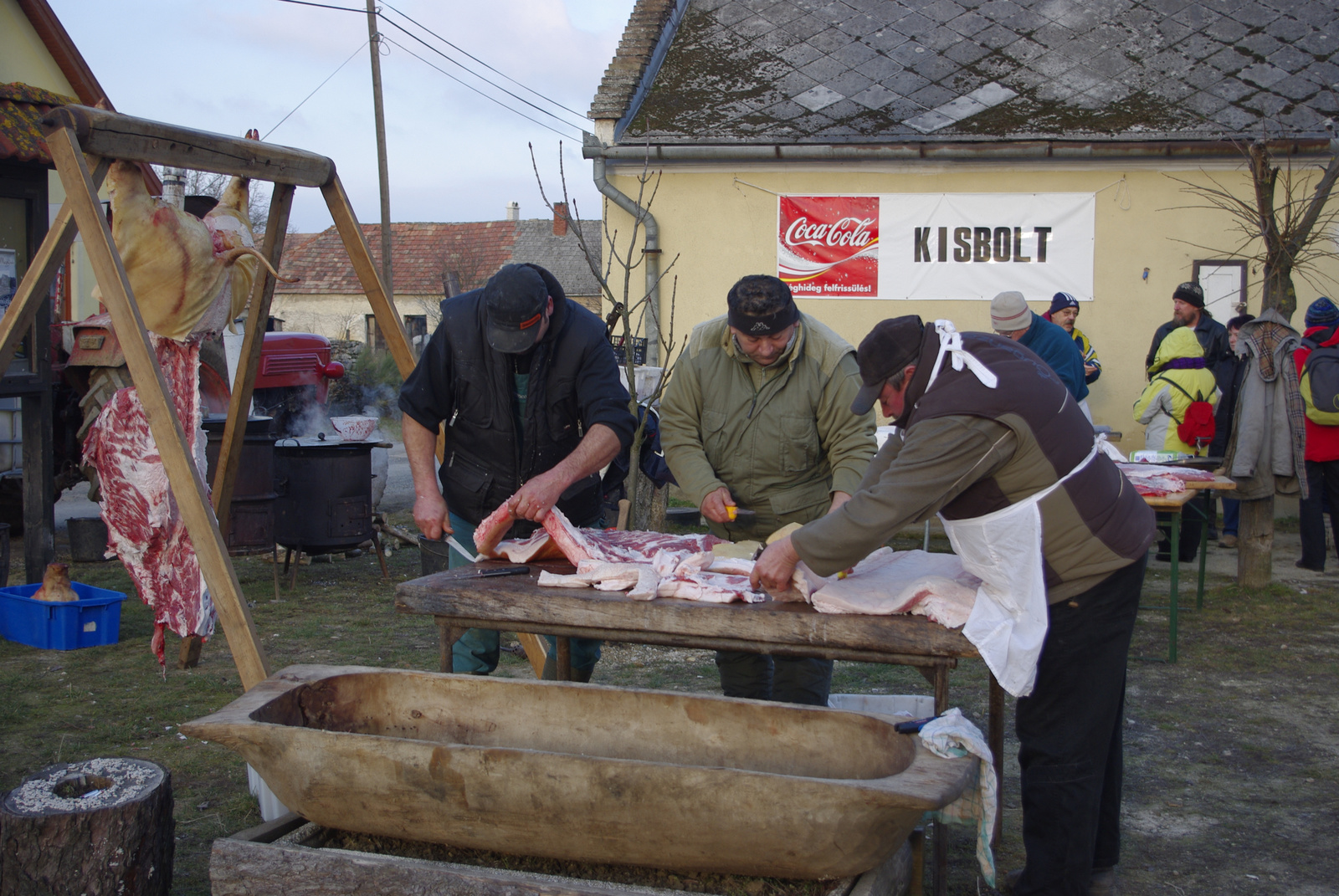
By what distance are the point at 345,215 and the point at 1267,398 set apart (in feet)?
21.4

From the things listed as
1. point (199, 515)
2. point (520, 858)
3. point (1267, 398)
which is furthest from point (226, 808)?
point (1267, 398)

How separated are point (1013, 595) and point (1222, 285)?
882 centimetres

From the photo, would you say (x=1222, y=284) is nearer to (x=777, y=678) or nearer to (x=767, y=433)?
(x=767, y=433)

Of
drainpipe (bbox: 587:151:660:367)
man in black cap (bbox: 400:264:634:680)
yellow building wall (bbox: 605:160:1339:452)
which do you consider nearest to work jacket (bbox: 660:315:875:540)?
man in black cap (bbox: 400:264:634:680)

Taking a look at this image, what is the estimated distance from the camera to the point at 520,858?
119 inches

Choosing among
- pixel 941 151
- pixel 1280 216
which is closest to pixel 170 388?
pixel 941 151

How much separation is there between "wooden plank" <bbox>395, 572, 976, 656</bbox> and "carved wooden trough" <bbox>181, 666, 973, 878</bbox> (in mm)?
272

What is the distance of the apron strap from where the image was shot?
9.49 ft

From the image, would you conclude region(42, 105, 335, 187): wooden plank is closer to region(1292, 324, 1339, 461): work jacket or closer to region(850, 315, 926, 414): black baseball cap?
region(850, 315, 926, 414): black baseball cap

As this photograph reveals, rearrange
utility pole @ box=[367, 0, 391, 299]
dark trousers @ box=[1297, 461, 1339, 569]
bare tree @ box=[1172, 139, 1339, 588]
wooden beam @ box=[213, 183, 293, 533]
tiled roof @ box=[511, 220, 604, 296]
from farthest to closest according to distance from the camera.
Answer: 1. tiled roof @ box=[511, 220, 604, 296]
2. utility pole @ box=[367, 0, 391, 299]
3. dark trousers @ box=[1297, 461, 1339, 569]
4. bare tree @ box=[1172, 139, 1339, 588]
5. wooden beam @ box=[213, 183, 293, 533]

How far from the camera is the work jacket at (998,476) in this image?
2.88 m

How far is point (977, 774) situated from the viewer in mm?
2715

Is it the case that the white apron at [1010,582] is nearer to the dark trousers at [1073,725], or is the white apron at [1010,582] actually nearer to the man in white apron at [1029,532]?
the man in white apron at [1029,532]

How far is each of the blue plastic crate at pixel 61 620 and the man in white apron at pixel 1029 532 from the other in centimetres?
496
